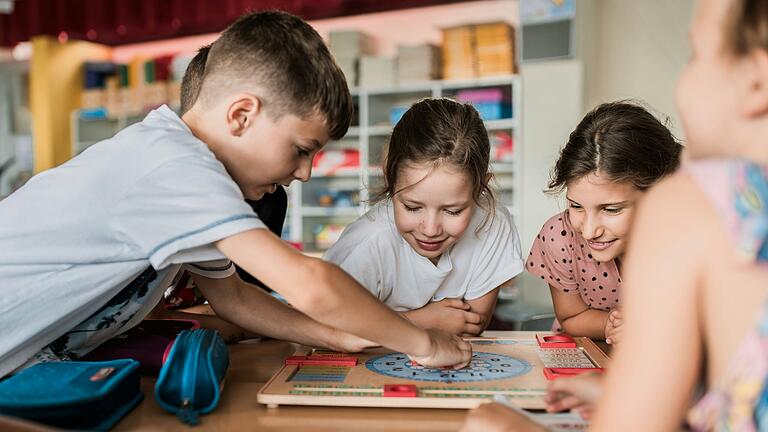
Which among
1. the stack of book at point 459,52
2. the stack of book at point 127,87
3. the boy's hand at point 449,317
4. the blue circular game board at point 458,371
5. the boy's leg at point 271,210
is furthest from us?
the stack of book at point 127,87

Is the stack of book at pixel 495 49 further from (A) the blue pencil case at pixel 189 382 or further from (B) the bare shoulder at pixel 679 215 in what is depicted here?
(B) the bare shoulder at pixel 679 215

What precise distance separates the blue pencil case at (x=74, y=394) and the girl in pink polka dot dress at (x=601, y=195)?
0.82m

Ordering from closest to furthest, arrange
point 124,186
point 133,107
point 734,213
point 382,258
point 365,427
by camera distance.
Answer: point 734,213
point 365,427
point 124,186
point 382,258
point 133,107

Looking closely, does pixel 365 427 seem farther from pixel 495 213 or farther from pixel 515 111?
pixel 515 111

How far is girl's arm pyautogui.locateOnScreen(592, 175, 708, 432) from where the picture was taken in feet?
1.64

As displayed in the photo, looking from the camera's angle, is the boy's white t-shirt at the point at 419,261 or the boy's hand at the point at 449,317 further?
the boy's white t-shirt at the point at 419,261

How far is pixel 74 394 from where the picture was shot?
71 centimetres

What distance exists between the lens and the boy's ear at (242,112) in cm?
95

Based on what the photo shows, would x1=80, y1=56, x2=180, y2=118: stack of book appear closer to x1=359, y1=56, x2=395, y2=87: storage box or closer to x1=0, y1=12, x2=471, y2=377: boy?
x1=359, y1=56, x2=395, y2=87: storage box

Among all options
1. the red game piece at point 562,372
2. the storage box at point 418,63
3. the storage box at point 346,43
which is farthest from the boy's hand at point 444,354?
the storage box at point 346,43

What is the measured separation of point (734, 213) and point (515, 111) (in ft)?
11.2

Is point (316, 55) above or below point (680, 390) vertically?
above

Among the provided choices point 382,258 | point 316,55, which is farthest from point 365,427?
point 382,258

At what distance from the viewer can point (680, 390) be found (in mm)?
520
